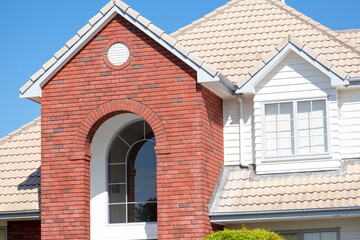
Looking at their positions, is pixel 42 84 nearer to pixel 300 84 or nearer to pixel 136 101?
pixel 136 101

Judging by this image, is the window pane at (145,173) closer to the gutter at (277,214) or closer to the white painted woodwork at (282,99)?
the white painted woodwork at (282,99)

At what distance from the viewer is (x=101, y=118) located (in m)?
20.0

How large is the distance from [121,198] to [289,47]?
6.04 metres

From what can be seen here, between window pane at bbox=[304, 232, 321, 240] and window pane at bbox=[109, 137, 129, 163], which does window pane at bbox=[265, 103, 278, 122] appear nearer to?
window pane at bbox=[304, 232, 321, 240]

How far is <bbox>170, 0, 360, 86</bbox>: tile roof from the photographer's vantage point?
69.4ft

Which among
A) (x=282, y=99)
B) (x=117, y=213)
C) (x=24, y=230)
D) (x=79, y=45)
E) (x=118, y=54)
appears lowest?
(x=24, y=230)

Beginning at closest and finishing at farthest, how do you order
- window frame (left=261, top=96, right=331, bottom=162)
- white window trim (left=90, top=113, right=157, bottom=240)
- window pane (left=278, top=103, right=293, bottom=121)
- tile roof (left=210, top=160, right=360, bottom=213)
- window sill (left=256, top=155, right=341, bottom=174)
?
tile roof (left=210, top=160, right=360, bottom=213) → window sill (left=256, top=155, right=341, bottom=174) → window frame (left=261, top=96, right=331, bottom=162) → white window trim (left=90, top=113, right=157, bottom=240) → window pane (left=278, top=103, right=293, bottom=121)

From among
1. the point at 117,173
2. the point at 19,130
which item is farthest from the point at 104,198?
the point at 19,130

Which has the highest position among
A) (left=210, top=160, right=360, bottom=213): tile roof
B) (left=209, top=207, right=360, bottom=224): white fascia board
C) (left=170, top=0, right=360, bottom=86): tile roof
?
(left=170, top=0, right=360, bottom=86): tile roof

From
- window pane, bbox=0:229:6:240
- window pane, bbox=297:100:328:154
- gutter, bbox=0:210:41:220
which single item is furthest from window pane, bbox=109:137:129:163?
window pane, bbox=297:100:328:154

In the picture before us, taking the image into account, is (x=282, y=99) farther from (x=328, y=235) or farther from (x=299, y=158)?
(x=328, y=235)

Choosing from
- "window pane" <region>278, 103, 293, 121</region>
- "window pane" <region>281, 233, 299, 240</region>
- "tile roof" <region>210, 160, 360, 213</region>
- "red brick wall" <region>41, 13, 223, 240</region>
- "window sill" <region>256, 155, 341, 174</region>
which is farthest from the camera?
"window pane" <region>278, 103, 293, 121</region>

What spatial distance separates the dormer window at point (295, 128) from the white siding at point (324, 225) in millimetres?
1793

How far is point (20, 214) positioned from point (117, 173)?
2814 millimetres
